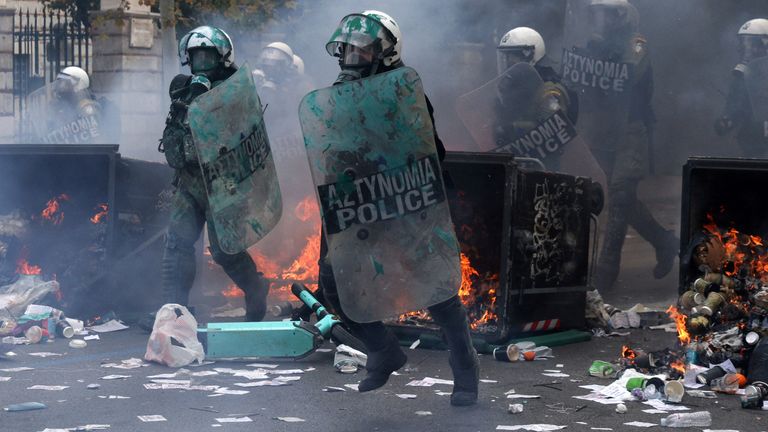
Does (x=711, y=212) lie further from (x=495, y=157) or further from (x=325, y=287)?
(x=325, y=287)

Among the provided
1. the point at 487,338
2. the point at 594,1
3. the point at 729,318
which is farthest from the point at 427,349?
the point at 594,1

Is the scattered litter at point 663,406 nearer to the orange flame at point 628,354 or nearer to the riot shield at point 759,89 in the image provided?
the orange flame at point 628,354

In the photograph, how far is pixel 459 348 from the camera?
221 inches

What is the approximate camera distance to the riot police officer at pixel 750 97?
958cm

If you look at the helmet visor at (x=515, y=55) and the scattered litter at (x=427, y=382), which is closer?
the scattered litter at (x=427, y=382)

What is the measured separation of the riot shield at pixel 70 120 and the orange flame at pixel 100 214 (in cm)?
333

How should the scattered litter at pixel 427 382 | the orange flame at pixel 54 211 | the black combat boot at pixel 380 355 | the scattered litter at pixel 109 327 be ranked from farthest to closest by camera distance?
the orange flame at pixel 54 211, the scattered litter at pixel 109 327, the scattered litter at pixel 427 382, the black combat boot at pixel 380 355

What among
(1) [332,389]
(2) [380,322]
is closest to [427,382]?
(1) [332,389]

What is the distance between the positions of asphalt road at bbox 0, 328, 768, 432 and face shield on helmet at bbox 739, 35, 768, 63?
162 inches

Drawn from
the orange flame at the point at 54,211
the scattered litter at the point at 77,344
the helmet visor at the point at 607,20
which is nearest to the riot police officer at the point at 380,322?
the scattered litter at the point at 77,344

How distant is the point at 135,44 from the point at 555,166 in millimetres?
9846

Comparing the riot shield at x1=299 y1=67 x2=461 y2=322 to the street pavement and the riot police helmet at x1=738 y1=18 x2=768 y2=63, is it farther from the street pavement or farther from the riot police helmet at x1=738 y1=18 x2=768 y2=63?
the riot police helmet at x1=738 y1=18 x2=768 y2=63

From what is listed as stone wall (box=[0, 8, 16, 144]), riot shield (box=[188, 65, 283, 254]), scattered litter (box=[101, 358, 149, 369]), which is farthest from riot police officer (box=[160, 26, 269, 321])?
stone wall (box=[0, 8, 16, 144])

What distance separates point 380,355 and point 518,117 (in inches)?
155
